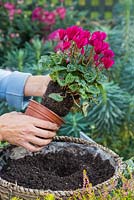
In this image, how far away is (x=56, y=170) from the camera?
5.24 feet

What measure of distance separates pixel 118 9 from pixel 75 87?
251 cm

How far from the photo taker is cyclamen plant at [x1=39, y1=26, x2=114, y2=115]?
1.48m

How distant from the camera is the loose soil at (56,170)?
1.48m

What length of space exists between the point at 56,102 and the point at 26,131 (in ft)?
0.43

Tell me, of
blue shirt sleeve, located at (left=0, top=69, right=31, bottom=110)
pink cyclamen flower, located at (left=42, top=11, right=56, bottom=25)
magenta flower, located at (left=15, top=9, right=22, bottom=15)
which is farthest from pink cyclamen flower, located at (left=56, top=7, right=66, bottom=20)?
blue shirt sleeve, located at (left=0, top=69, right=31, bottom=110)

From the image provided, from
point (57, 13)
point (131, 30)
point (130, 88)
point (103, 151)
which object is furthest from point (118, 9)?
point (103, 151)

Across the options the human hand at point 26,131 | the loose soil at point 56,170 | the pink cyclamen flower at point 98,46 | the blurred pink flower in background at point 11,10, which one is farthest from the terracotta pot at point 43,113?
the blurred pink flower in background at point 11,10

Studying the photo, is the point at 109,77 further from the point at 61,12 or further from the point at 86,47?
the point at 86,47

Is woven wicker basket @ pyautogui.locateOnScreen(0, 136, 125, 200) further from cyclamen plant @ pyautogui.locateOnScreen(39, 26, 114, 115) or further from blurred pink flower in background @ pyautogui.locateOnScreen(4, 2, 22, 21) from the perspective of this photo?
blurred pink flower in background @ pyautogui.locateOnScreen(4, 2, 22, 21)

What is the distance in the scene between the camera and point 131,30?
3.07m

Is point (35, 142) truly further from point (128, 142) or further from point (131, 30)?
point (131, 30)

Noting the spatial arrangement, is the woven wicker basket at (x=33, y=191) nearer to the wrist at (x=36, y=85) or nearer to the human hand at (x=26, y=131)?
the human hand at (x=26, y=131)

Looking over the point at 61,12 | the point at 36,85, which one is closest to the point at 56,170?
the point at 36,85

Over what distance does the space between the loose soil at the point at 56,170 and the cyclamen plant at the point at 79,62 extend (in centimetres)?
21
